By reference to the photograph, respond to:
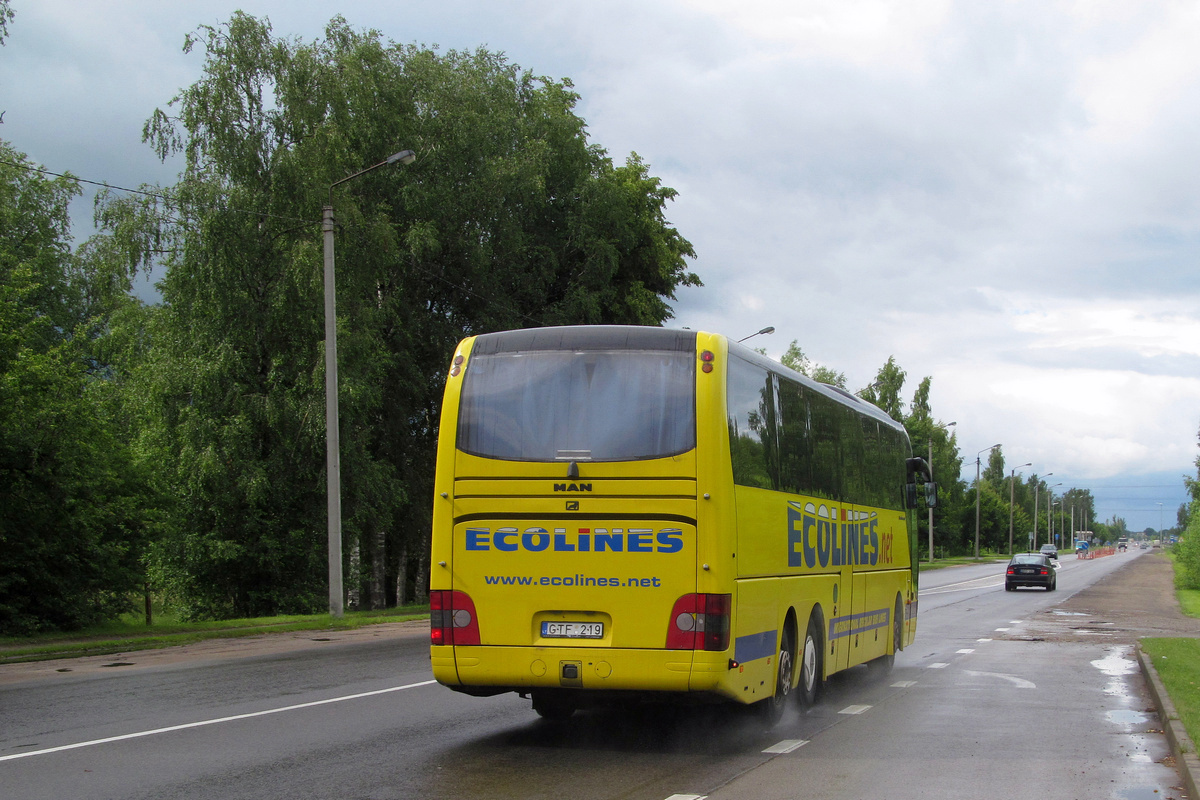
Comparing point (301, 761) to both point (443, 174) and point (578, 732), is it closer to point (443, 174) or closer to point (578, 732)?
point (578, 732)

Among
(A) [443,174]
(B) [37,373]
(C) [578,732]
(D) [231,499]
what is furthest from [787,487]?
(A) [443,174]

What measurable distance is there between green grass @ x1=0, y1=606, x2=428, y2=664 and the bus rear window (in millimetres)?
10957

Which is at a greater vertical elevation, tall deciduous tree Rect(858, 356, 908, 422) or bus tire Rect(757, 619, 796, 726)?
tall deciduous tree Rect(858, 356, 908, 422)

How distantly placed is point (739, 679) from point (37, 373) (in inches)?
647

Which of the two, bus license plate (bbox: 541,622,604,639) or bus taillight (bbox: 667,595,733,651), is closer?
bus taillight (bbox: 667,595,733,651)

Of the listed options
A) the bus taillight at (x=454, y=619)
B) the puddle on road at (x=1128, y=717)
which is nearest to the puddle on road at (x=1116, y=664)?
the puddle on road at (x=1128, y=717)

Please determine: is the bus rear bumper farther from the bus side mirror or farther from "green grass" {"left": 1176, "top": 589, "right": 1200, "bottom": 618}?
"green grass" {"left": 1176, "top": 589, "right": 1200, "bottom": 618}

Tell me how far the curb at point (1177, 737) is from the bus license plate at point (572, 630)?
406 cm

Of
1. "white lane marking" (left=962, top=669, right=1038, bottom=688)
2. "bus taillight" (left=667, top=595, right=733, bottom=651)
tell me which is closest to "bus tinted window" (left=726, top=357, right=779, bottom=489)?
"bus taillight" (left=667, top=595, right=733, bottom=651)

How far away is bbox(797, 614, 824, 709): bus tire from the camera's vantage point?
11148 mm

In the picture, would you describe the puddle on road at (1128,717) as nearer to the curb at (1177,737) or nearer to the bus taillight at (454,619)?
the curb at (1177,737)

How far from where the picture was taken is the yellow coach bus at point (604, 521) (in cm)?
874

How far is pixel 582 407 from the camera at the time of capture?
9.18 meters

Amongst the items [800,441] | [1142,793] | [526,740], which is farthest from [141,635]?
[1142,793]
